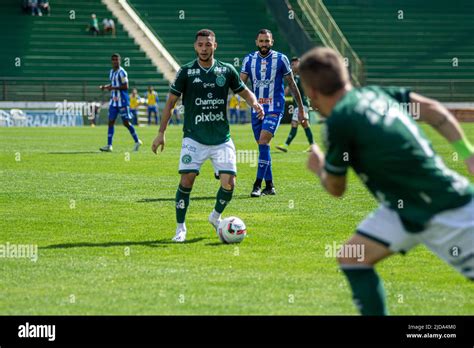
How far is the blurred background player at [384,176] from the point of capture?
5805 millimetres

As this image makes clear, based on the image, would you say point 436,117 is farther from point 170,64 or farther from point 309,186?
point 170,64

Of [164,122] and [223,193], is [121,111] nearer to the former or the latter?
[223,193]

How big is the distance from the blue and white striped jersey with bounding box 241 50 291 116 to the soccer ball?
5914 mm

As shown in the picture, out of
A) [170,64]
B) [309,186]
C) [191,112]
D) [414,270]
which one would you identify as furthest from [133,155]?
[170,64]

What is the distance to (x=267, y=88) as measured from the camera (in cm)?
1719

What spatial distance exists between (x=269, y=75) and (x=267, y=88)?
238 millimetres

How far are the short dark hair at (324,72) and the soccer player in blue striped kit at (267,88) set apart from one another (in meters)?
10.6

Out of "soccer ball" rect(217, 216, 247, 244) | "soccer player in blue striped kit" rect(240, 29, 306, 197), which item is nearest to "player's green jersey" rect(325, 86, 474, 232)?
"soccer ball" rect(217, 216, 247, 244)

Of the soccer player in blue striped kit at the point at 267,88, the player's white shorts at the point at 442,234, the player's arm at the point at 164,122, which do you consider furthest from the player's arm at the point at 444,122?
the soccer player in blue striped kit at the point at 267,88

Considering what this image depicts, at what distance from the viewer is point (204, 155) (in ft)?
38.6

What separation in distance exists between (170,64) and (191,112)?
4224cm

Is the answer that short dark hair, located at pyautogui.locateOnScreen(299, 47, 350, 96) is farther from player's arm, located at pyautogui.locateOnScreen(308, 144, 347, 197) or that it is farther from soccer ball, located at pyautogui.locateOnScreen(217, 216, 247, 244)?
soccer ball, located at pyautogui.locateOnScreen(217, 216, 247, 244)

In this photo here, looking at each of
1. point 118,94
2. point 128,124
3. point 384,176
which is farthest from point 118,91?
point 384,176

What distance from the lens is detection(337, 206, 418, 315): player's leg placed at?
240 inches
